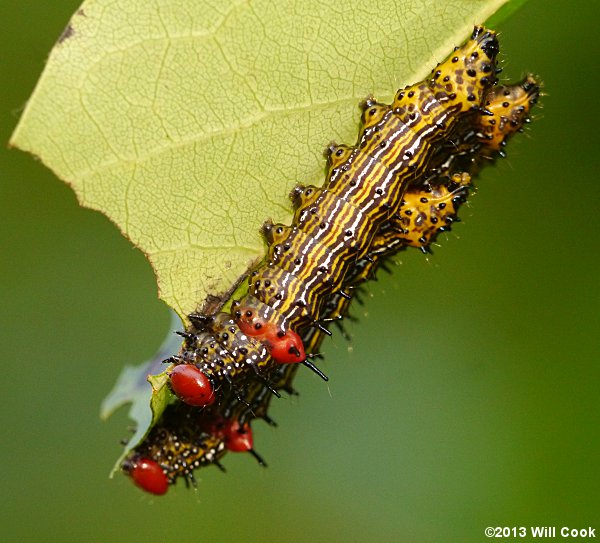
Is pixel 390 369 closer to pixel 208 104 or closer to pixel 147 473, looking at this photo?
pixel 147 473

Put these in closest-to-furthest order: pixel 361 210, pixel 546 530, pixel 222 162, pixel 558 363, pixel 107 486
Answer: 1. pixel 222 162
2. pixel 361 210
3. pixel 546 530
4. pixel 558 363
5. pixel 107 486

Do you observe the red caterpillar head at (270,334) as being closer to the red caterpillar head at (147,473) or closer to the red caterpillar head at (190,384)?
the red caterpillar head at (190,384)

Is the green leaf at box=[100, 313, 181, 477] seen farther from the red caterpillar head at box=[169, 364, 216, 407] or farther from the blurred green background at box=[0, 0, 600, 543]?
the blurred green background at box=[0, 0, 600, 543]

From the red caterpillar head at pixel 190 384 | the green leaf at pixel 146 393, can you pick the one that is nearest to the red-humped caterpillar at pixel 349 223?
the red caterpillar head at pixel 190 384

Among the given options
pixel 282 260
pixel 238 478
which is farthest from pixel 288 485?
pixel 282 260

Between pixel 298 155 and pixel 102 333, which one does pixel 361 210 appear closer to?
pixel 298 155

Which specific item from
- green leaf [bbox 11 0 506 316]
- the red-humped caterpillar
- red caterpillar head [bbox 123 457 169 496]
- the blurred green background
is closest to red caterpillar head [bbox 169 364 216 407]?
the red-humped caterpillar
